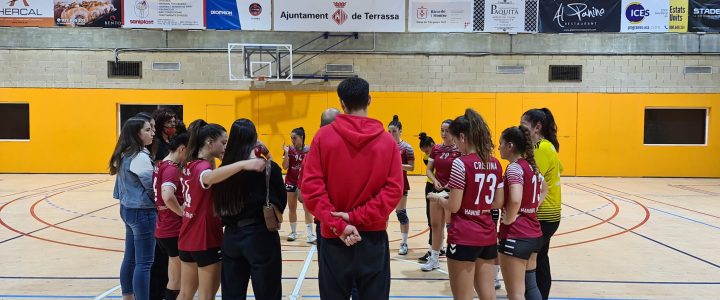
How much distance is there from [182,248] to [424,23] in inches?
553

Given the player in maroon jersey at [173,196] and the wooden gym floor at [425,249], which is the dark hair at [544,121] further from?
the player in maroon jersey at [173,196]

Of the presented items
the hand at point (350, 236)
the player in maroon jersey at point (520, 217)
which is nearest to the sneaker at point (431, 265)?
the player in maroon jersey at point (520, 217)

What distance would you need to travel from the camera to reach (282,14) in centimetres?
1568

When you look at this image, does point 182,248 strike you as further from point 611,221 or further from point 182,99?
point 182,99

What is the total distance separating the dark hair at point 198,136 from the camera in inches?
126

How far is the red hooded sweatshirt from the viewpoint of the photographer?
2.39 m

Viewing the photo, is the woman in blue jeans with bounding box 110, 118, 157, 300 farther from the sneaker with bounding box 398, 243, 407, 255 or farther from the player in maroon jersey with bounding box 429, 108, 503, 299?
the sneaker with bounding box 398, 243, 407, 255

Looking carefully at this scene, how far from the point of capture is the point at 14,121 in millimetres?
16281

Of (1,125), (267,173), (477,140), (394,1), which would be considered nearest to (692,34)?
(394,1)

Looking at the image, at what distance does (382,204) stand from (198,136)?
1497 mm

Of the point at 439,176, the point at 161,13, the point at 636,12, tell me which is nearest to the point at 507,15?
the point at 636,12

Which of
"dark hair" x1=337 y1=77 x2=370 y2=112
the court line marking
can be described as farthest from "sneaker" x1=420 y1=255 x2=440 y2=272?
"dark hair" x1=337 y1=77 x2=370 y2=112

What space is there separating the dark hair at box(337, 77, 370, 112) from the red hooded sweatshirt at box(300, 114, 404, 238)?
69 mm

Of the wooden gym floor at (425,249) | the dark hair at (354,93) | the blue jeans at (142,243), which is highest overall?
the dark hair at (354,93)
